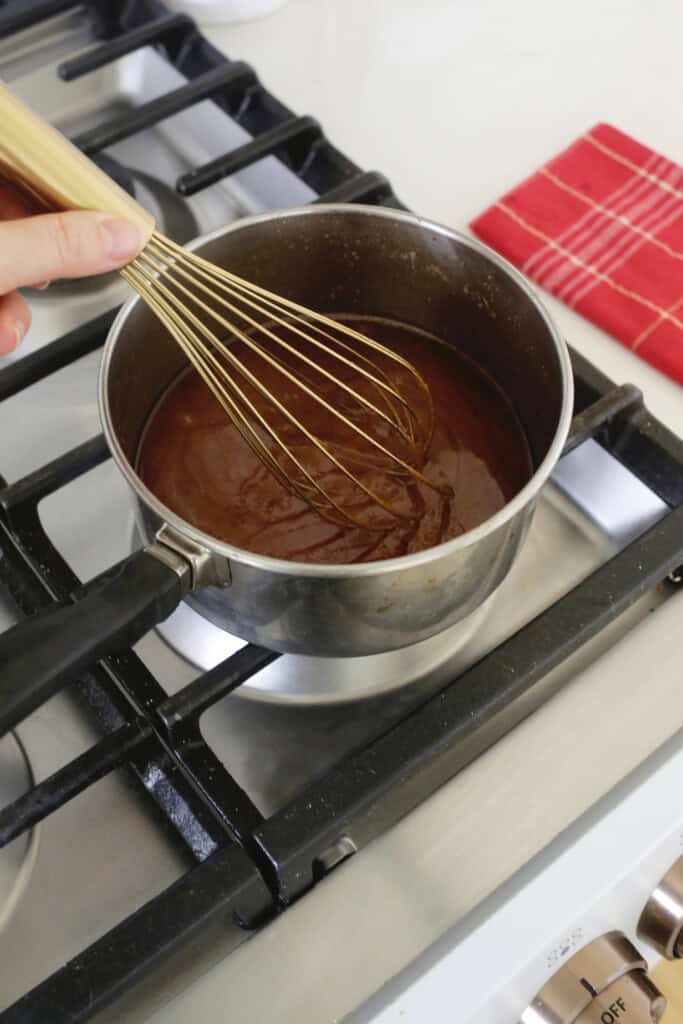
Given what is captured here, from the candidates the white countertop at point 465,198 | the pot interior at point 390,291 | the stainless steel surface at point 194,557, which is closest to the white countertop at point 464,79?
the white countertop at point 465,198

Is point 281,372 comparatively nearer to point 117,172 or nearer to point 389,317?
point 389,317

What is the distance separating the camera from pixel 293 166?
2.00 feet

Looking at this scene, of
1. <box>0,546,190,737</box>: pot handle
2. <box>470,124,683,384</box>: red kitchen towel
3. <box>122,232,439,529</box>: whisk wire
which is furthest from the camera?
<box>470,124,683,384</box>: red kitchen towel

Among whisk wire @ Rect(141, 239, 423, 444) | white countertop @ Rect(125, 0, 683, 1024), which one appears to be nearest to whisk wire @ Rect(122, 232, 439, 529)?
whisk wire @ Rect(141, 239, 423, 444)

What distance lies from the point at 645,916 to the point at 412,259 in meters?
0.30

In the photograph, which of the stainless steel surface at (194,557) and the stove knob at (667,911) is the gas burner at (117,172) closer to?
the stainless steel surface at (194,557)

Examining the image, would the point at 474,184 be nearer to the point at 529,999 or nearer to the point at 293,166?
the point at 293,166

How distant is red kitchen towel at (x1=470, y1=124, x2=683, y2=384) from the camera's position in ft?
1.84

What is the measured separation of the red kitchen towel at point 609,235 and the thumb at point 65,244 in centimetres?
27

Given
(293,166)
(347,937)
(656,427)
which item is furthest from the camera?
(293,166)

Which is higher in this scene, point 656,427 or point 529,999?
point 656,427

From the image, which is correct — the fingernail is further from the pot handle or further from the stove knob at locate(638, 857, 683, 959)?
the stove knob at locate(638, 857, 683, 959)

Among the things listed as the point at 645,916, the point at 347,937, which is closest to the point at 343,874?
the point at 347,937

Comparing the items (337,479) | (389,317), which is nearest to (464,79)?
(389,317)
